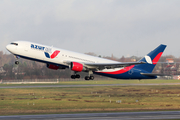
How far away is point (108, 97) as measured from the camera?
74375 mm

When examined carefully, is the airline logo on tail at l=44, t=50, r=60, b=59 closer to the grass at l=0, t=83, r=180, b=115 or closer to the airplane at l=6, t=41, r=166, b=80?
the airplane at l=6, t=41, r=166, b=80

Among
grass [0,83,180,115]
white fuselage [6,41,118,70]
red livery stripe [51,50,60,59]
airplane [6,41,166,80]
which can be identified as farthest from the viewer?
grass [0,83,180,115]

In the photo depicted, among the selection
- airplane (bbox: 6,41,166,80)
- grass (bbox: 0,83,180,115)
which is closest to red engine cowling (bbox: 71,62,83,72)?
airplane (bbox: 6,41,166,80)

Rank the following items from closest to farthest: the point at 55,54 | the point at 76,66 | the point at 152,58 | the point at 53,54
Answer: the point at 53,54, the point at 55,54, the point at 76,66, the point at 152,58

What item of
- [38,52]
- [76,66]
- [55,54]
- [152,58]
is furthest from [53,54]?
[152,58]

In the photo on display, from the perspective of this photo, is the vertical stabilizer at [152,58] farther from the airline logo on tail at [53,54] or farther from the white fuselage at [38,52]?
the airline logo on tail at [53,54]

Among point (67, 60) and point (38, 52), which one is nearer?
point (38, 52)

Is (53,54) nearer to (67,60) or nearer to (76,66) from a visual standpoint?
(67,60)

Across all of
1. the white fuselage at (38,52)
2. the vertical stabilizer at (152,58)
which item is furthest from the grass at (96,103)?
the white fuselage at (38,52)

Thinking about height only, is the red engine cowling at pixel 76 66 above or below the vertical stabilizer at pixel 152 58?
below

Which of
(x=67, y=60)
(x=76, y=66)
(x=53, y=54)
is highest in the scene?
(x=53, y=54)

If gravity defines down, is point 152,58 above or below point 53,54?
above

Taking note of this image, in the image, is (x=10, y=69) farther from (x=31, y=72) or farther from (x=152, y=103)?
(x=152, y=103)

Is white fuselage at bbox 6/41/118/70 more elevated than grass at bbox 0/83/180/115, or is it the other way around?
white fuselage at bbox 6/41/118/70
